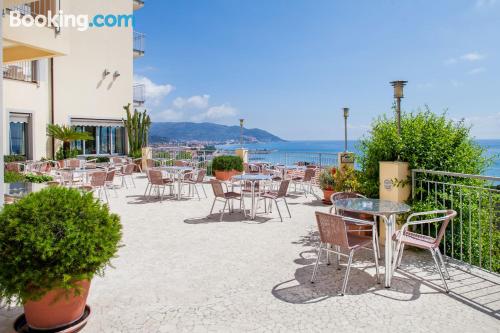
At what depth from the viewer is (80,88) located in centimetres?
1623

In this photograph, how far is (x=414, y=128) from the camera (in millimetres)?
5109

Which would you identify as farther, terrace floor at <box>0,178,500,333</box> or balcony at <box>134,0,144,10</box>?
balcony at <box>134,0,144,10</box>

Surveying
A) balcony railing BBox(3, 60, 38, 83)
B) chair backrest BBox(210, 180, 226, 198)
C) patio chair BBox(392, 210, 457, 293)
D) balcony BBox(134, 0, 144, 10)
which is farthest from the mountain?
patio chair BBox(392, 210, 457, 293)

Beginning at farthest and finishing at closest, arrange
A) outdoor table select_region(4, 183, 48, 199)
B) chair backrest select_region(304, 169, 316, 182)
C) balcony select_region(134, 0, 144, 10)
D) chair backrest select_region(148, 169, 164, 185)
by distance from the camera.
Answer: balcony select_region(134, 0, 144, 10)
chair backrest select_region(304, 169, 316, 182)
chair backrest select_region(148, 169, 164, 185)
outdoor table select_region(4, 183, 48, 199)

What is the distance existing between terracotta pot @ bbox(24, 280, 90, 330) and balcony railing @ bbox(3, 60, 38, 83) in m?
12.4

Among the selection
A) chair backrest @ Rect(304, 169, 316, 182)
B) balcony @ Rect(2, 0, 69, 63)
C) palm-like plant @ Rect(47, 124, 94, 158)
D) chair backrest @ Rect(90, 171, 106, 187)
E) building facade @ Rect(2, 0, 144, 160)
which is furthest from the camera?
palm-like plant @ Rect(47, 124, 94, 158)

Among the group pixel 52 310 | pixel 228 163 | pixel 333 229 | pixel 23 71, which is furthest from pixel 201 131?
pixel 52 310

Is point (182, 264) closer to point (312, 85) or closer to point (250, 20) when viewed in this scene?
point (250, 20)

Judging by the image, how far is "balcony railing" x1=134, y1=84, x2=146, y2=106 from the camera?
1927 cm

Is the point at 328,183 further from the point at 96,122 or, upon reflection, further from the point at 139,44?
the point at 139,44

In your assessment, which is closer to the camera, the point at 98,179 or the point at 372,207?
the point at 372,207

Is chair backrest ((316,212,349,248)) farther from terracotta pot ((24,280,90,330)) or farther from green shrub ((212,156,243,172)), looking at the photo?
green shrub ((212,156,243,172))

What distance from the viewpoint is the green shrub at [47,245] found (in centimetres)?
247

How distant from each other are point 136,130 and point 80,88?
9.42 feet
